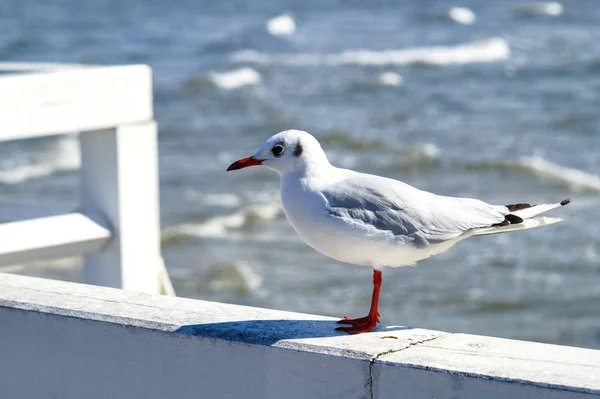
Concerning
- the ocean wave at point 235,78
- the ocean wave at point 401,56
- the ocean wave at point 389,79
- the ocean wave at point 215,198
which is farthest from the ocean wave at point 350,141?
the ocean wave at point 401,56

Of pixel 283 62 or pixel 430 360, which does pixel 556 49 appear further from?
pixel 430 360

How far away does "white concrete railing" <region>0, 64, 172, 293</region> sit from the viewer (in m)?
3.48

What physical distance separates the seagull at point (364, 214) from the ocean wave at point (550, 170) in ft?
29.7

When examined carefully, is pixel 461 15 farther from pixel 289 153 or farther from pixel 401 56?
pixel 289 153

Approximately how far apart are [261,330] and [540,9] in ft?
83.0

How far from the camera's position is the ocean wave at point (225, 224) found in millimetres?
10133

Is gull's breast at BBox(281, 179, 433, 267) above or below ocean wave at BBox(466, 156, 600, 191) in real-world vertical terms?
above

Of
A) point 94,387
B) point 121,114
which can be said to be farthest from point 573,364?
point 121,114

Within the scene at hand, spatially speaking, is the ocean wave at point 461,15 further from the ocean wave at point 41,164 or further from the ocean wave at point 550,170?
the ocean wave at point 41,164

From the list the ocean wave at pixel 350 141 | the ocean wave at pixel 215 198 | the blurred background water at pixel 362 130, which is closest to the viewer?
the blurred background water at pixel 362 130

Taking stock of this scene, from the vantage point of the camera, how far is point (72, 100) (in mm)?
3562

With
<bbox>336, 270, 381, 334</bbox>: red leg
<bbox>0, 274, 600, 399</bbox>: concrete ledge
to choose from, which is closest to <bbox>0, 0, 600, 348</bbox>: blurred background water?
<bbox>336, 270, 381, 334</bbox>: red leg

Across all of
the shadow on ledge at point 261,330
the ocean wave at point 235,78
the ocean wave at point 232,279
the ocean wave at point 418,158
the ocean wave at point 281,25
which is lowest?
the ocean wave at point 232,279

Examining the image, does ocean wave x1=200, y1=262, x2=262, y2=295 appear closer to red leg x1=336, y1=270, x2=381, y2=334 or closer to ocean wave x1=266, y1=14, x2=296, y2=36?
red leg x1=336, y1=270, x2=381, y2=334
